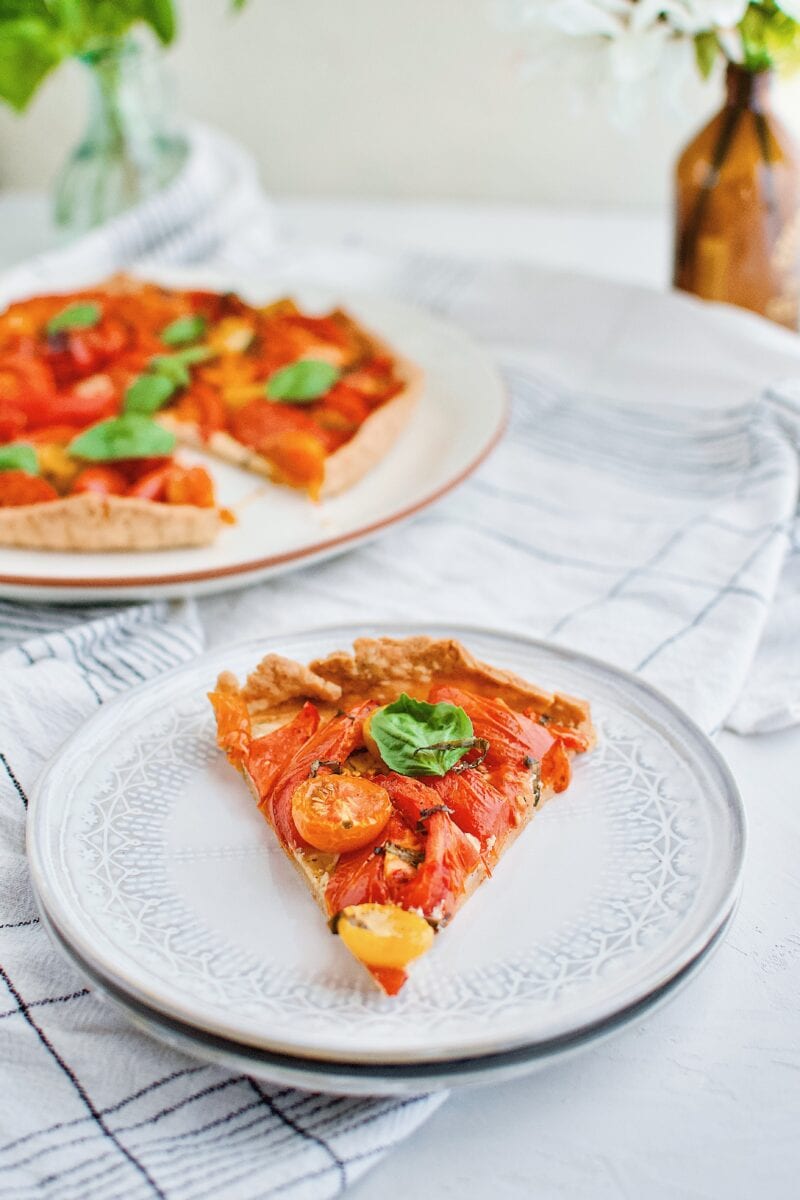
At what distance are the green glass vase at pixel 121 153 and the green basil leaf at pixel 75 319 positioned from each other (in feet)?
3.24

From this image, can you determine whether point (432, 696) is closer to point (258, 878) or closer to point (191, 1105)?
point (258, 878)

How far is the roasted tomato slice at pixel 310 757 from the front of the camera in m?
1.55

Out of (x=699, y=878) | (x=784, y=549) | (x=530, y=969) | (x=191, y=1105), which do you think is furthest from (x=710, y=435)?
(x=191, y=1105)

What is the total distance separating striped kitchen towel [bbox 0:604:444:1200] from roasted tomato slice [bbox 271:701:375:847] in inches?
11.4

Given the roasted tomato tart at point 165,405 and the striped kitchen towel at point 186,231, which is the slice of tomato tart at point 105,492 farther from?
the striped kitchen towel at point 186,231

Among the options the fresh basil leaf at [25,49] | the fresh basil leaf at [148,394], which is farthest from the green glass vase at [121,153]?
the fresh basil leaf at [148,394]

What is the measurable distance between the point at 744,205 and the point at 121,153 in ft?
6.66

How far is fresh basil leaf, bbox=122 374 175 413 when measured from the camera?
2795 mm

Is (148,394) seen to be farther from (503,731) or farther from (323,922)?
(323,922)

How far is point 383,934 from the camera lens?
133 cm

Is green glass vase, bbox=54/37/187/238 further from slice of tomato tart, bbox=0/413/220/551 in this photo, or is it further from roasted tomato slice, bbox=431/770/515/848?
roasted tomato slice, bbox=431/770/515/848

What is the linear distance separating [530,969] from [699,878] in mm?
239

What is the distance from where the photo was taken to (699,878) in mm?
1457

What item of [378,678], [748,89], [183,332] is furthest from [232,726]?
[748,89]
